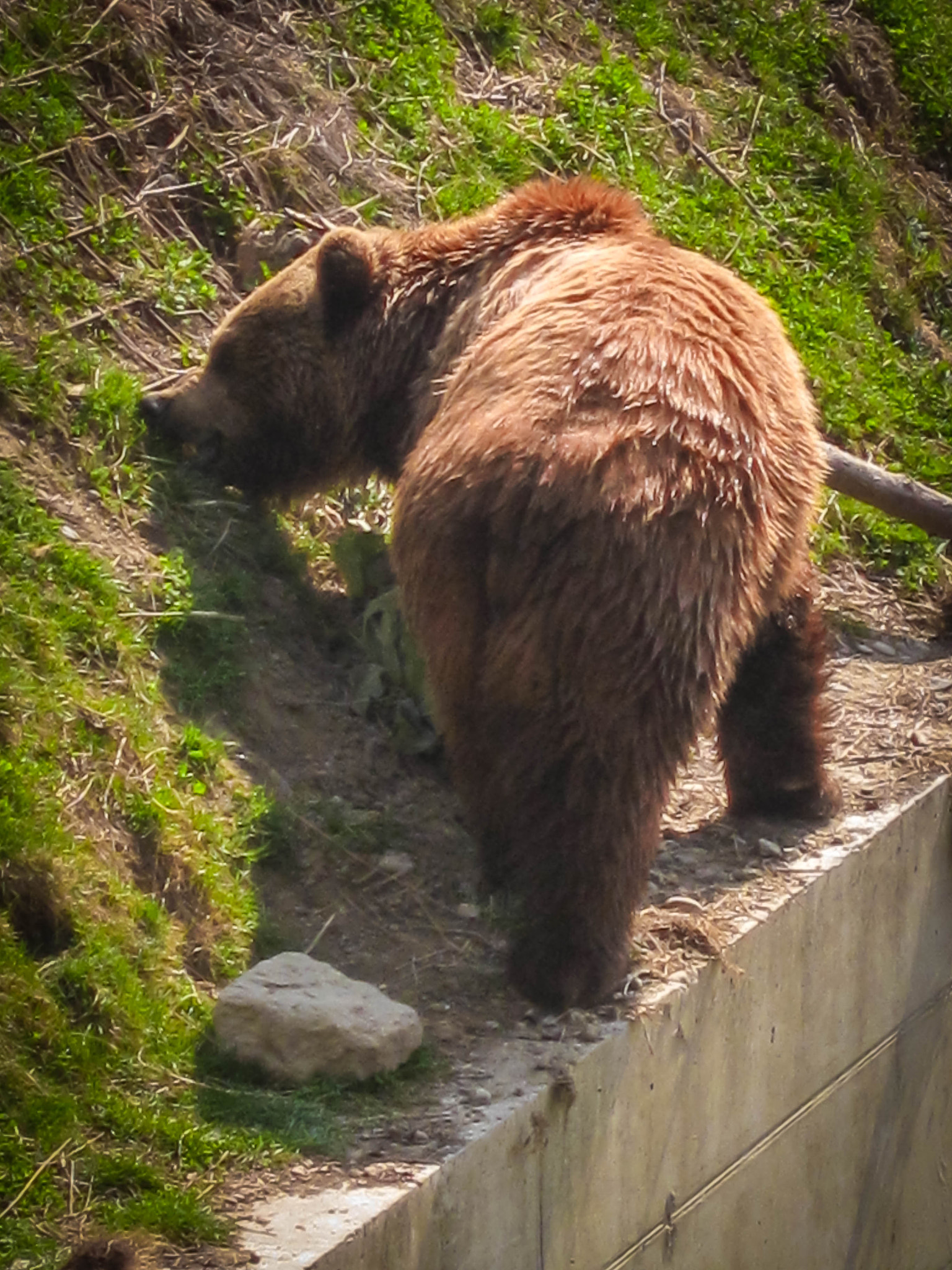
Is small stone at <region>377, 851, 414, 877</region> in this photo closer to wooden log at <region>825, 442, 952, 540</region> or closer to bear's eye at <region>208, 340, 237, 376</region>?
bear's eye at <region>208, 340, 237, 376</region>

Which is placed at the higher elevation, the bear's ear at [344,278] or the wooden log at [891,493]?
the bear's ear at [344,278]

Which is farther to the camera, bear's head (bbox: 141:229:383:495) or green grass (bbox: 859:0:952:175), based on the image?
green grass (bbox: 859:0:952:175)

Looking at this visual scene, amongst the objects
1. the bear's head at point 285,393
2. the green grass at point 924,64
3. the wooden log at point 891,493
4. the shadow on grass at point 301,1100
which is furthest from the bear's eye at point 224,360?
the green grass at point 924,64

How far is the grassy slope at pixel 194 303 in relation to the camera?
3.84m

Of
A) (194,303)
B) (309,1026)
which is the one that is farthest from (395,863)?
(194,303)

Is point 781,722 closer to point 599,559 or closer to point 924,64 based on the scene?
point 599,559

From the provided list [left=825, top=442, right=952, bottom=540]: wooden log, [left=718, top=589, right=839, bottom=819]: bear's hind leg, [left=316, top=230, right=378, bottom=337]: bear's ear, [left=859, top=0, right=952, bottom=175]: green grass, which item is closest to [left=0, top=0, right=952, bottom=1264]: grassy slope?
[left=859, top=0, right=952, bottom=175]: green grass

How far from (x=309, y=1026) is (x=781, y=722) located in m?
2.15

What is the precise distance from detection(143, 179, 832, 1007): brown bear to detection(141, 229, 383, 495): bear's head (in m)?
0.61

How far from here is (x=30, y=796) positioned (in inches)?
Result: 163

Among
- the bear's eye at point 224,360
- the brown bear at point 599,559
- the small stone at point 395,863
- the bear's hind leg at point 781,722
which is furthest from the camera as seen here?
the bear's eye at point 224,360

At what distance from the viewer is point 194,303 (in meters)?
6.28

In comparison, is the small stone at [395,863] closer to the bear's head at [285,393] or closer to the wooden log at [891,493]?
the bear's head at [285,393]

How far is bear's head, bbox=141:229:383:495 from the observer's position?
5.72 m
